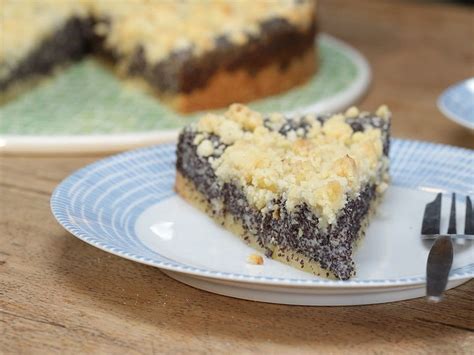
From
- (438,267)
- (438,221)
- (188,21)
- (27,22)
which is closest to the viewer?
(438,267)

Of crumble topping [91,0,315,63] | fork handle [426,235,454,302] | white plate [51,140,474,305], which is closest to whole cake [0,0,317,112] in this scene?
crumble topping [91,0,315,63]

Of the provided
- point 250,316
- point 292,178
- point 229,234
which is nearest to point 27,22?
point 229,234

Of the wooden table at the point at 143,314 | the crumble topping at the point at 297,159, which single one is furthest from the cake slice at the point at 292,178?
the wooden table at the point at 143,314

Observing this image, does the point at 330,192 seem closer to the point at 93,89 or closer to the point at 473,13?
the point at 93,89

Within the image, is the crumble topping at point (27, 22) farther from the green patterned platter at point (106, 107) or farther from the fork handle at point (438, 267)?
the fork handle at point (438, 267)

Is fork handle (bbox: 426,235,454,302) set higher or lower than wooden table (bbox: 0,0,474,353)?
higher

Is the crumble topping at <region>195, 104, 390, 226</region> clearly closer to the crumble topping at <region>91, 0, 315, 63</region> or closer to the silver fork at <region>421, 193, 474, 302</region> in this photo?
the silver fork at <region>421, 193, 474, 302</region>

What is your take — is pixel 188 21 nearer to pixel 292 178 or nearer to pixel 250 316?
pixel 292 178
